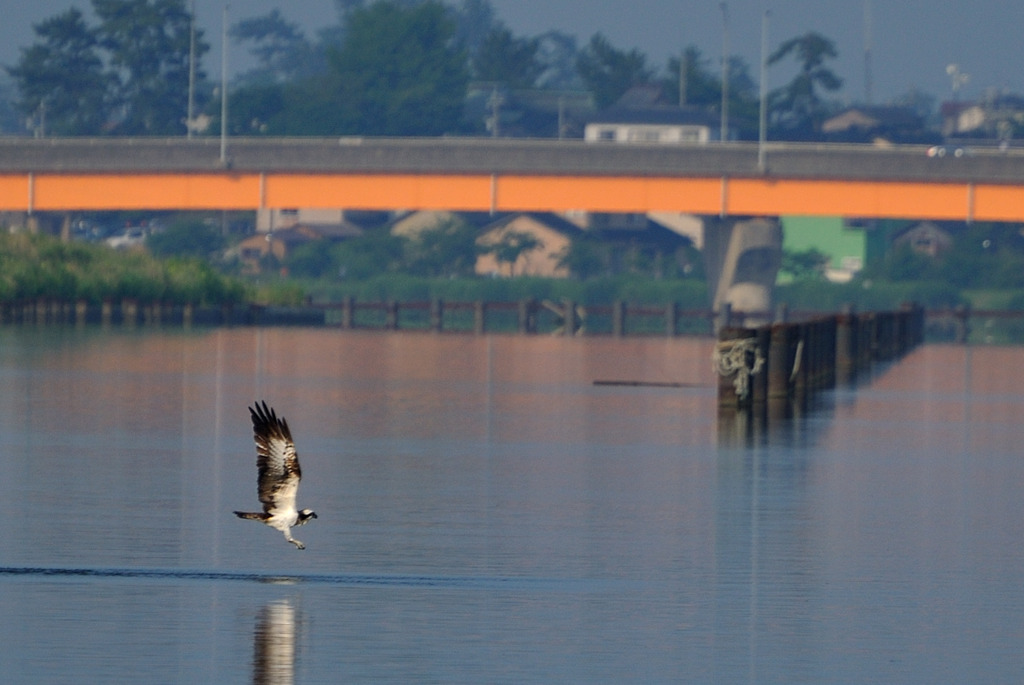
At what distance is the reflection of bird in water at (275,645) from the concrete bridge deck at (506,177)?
85436mm

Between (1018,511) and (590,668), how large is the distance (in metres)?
10.4

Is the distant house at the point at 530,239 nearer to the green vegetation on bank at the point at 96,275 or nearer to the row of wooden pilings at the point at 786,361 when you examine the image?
the green vegetation on bank at the point at 96,275

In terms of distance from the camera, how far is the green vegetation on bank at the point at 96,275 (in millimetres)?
75019

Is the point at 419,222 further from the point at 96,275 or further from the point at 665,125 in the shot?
the point at 96,275

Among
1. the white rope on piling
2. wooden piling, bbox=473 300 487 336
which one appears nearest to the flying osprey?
the white rope on piling

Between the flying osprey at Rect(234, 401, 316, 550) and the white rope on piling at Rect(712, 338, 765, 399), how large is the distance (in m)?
23.6

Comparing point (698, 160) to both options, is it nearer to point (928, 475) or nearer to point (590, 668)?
point (928, 475)

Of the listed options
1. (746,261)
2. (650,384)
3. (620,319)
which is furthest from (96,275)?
(650,384)

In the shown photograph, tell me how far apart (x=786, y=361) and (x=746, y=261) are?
64156mm

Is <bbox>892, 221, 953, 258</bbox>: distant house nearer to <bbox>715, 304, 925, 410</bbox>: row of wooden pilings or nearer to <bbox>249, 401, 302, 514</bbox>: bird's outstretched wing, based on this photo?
<bbox>715, 304, 925, 410</bbox>: row of wooden pilings

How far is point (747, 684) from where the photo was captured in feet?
42.3

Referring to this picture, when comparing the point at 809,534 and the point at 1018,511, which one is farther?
the point at 1018,511

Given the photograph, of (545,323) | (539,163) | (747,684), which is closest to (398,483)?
(747,684)

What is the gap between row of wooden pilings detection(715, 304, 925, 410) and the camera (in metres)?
37.4
